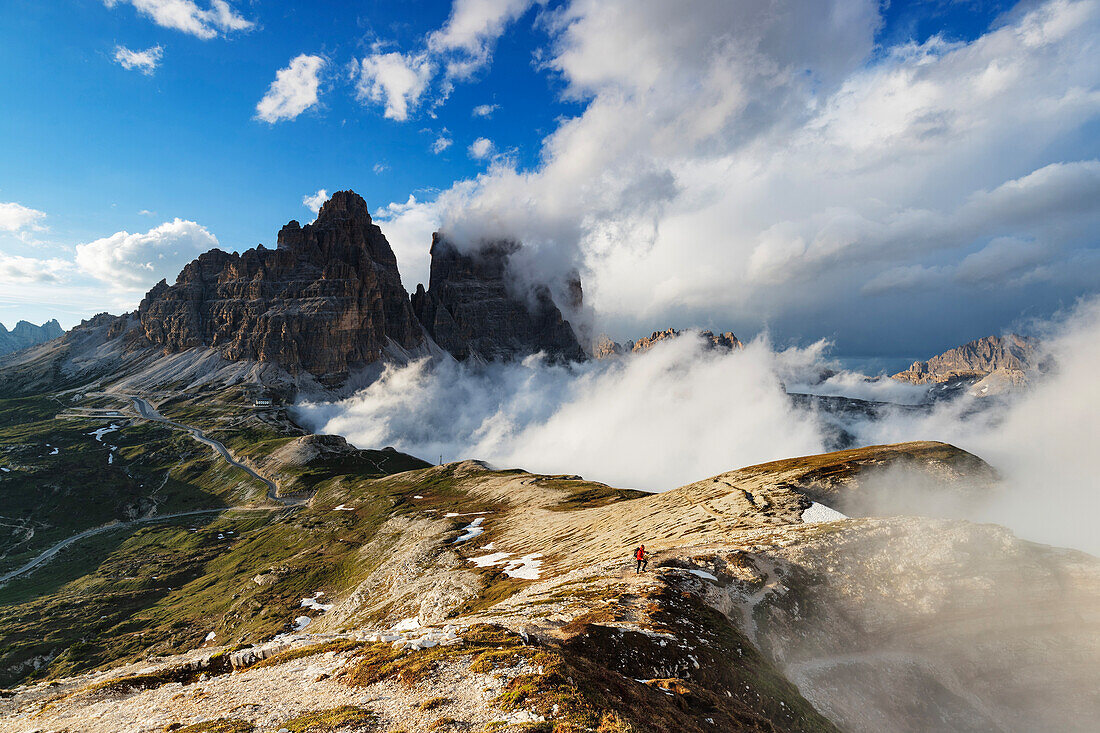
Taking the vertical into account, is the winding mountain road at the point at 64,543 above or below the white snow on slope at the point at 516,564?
below

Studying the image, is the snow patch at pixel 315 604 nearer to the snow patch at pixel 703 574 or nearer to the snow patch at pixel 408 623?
the snow patch at pixel 408 623

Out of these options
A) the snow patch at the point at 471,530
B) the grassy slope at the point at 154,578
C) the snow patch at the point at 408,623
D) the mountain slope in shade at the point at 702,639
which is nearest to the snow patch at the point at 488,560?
the mountain slope in shade at the point at 702,639

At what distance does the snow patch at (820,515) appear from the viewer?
63434 mm

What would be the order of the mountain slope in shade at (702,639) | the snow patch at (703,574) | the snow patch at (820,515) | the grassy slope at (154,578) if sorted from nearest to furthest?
the mountain slope in shade at (702,639), the snow patch at (703,574), the snow patch at (820,515), the grassy slope at (154,578)

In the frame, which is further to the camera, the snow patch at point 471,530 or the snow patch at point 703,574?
the snow patch at point 471,530

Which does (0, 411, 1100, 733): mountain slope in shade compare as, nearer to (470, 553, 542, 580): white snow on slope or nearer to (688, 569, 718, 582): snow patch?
(688, 569, 718, 582): snow patch

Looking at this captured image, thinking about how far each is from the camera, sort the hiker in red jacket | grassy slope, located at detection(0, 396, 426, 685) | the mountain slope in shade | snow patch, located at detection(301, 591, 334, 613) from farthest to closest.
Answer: grassy slope, located at detection(0, 396, 426, 685) → snow patch, located at detection(301, 591, 334, 613) → the hiker in red jacket → the mountain slope in shade

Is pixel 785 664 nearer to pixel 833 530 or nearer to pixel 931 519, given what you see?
pixel 833 530

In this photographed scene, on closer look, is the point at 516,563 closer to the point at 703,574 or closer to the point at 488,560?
the point at 488,560

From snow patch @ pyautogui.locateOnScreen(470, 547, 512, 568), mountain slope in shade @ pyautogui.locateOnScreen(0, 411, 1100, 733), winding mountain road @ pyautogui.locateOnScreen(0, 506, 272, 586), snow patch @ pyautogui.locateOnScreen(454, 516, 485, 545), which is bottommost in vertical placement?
winding mountain road @ pyautogui.locateOnScreen(0, 506, 272, 586)

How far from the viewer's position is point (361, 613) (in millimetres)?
82062

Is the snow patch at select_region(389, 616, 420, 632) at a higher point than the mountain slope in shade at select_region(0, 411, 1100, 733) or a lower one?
lower

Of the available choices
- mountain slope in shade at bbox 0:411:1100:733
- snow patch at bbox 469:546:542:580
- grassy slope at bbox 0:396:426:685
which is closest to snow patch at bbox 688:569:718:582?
mountain slope in shade at bbox 0:411:1100:733

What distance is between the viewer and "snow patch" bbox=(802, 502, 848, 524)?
208 ft
